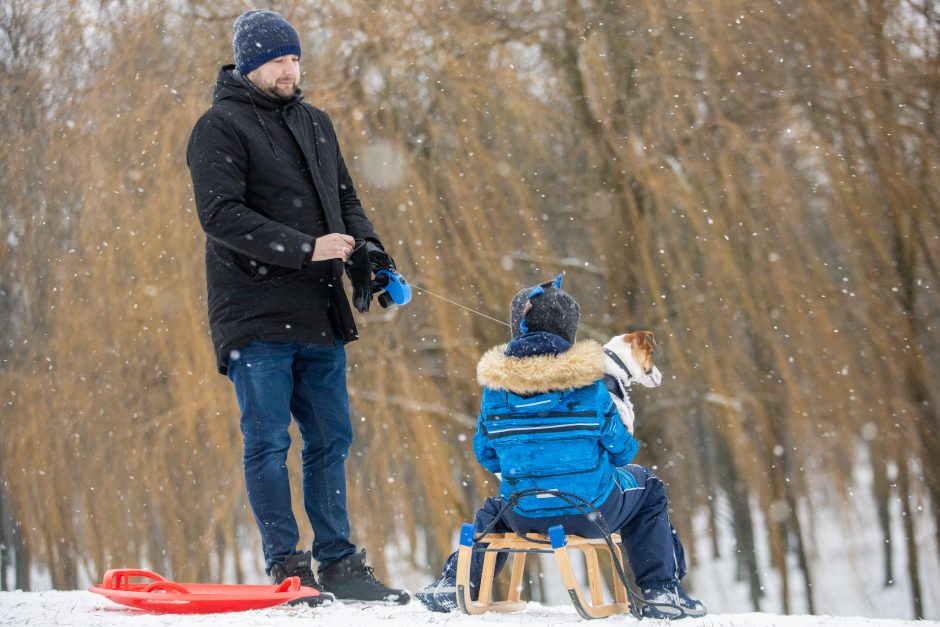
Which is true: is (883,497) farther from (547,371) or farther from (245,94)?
(245,94)

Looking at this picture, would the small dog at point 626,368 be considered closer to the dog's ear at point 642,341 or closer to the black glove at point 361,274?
the dog's ear at point 642,341

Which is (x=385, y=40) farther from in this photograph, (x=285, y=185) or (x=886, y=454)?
(x=886, y=454)

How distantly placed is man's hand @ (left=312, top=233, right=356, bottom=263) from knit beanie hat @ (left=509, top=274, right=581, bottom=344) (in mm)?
585

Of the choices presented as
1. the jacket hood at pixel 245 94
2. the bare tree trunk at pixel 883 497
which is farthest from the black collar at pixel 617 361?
the bare tree trunk at pixel 883 497

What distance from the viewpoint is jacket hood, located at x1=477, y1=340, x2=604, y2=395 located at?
9.80 ft

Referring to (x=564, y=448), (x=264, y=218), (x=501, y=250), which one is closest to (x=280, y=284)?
(x=264, y=218)

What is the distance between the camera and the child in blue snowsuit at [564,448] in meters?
3.01

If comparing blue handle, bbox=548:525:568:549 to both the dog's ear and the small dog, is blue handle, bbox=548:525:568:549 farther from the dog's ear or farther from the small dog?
the dog's ear

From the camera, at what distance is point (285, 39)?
339 cm

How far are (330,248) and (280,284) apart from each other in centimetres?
25

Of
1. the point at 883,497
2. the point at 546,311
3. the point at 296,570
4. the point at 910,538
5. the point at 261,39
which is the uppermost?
the point at 261,39

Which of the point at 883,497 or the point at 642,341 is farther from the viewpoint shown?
the point at 883,497

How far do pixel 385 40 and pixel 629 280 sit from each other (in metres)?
2.23

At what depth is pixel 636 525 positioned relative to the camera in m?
3.19
